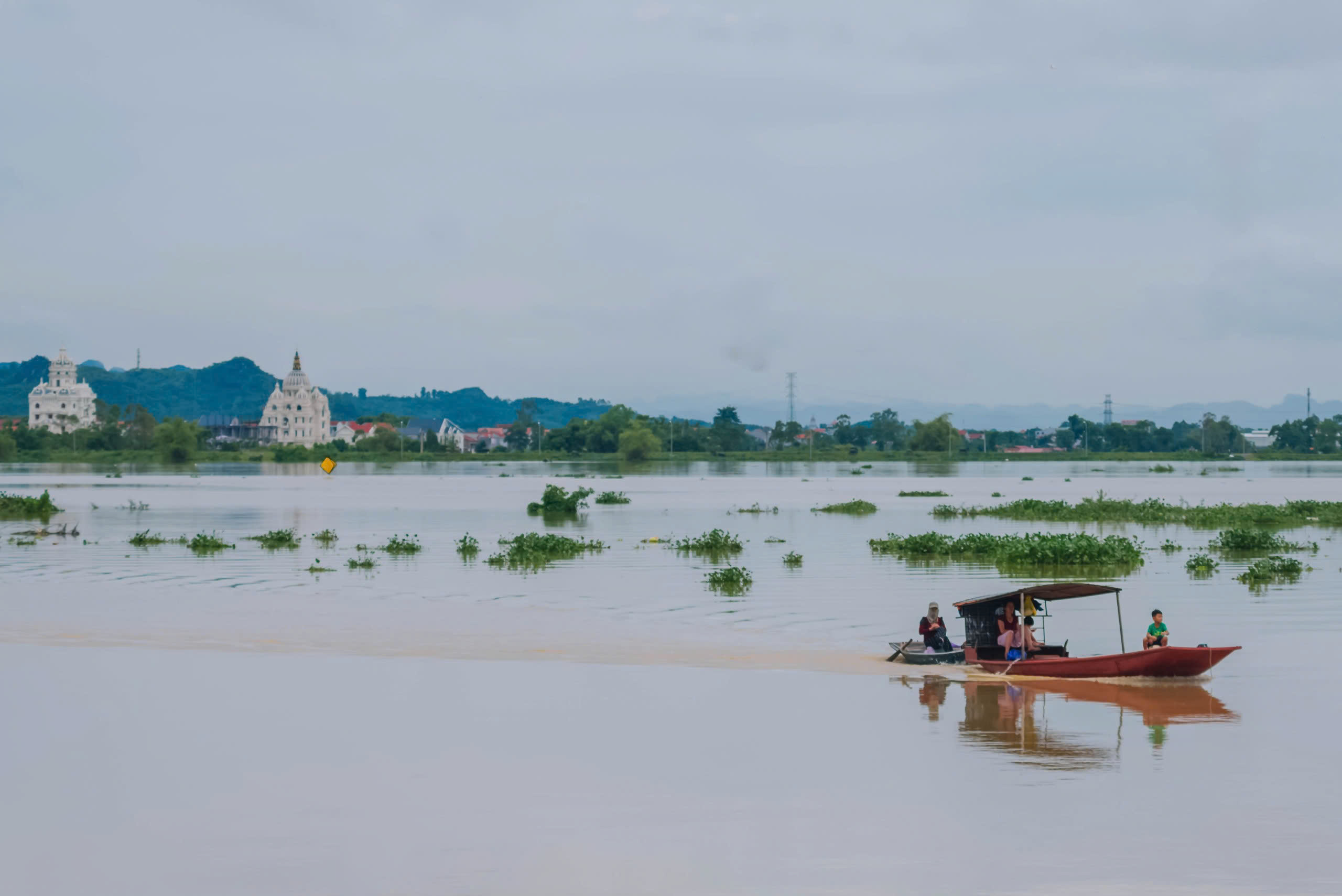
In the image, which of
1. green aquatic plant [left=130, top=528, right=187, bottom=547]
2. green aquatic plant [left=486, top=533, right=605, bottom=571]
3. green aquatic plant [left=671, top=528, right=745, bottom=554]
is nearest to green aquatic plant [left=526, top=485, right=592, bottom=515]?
green aquatic plant [left=486, top=533, right=605, bottom=571]

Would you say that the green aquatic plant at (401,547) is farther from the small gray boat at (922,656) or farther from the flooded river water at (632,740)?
the small gray boat at (922,656)

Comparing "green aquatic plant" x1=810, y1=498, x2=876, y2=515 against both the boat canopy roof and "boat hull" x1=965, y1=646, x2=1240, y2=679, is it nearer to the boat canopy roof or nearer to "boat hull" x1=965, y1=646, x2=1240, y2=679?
the boat canopy roof

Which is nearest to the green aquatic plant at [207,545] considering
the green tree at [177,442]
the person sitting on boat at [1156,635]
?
the person sitting on boat at [1156,635]

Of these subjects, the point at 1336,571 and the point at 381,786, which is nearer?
the point at 381,786

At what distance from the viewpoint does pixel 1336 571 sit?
126 feet

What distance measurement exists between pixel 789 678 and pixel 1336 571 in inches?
970

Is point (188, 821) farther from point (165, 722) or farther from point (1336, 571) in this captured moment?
point (1336, 571)

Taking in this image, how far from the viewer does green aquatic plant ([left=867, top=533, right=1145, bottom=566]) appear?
39781 millimetres

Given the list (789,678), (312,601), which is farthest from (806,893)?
(312,601)

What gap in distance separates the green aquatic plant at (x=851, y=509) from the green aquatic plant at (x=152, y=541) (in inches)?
1311

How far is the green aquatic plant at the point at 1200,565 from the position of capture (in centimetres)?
3862

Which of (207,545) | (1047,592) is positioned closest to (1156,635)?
(1047,592)

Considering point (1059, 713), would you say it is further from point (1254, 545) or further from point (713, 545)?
point (1254, 545)

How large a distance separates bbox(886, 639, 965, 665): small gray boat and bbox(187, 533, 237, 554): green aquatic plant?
3032cm
